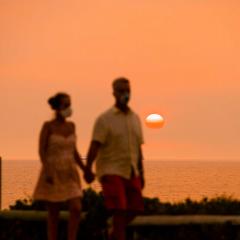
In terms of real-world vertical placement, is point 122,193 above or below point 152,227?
above

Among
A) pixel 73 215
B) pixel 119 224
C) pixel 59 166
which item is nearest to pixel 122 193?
pixel 119 224

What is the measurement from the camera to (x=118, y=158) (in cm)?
1151

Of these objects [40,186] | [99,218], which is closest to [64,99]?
[40,186]

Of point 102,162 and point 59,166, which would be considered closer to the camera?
point 102,162

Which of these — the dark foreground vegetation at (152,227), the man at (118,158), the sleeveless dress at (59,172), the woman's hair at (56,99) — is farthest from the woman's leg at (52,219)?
the dark foreground vegetation at (152,227)

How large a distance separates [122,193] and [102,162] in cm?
46

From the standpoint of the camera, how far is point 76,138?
480 inches

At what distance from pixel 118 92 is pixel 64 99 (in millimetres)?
787

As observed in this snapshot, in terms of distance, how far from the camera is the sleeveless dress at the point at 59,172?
1197 centimetres

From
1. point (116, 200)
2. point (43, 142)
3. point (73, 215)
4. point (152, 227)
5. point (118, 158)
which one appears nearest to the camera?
point (116, 200)

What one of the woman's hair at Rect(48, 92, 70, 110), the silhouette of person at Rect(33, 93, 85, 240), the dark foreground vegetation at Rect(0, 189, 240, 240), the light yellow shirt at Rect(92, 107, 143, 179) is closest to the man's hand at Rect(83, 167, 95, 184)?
the light yellow shirt at Rect(92, 107, 143, 179)

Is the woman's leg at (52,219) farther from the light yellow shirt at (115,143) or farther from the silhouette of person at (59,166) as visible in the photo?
the light yellow shirt at (115,143)

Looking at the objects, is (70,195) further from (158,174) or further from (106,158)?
(158,174)

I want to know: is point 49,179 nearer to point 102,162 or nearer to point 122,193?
point 102,162
